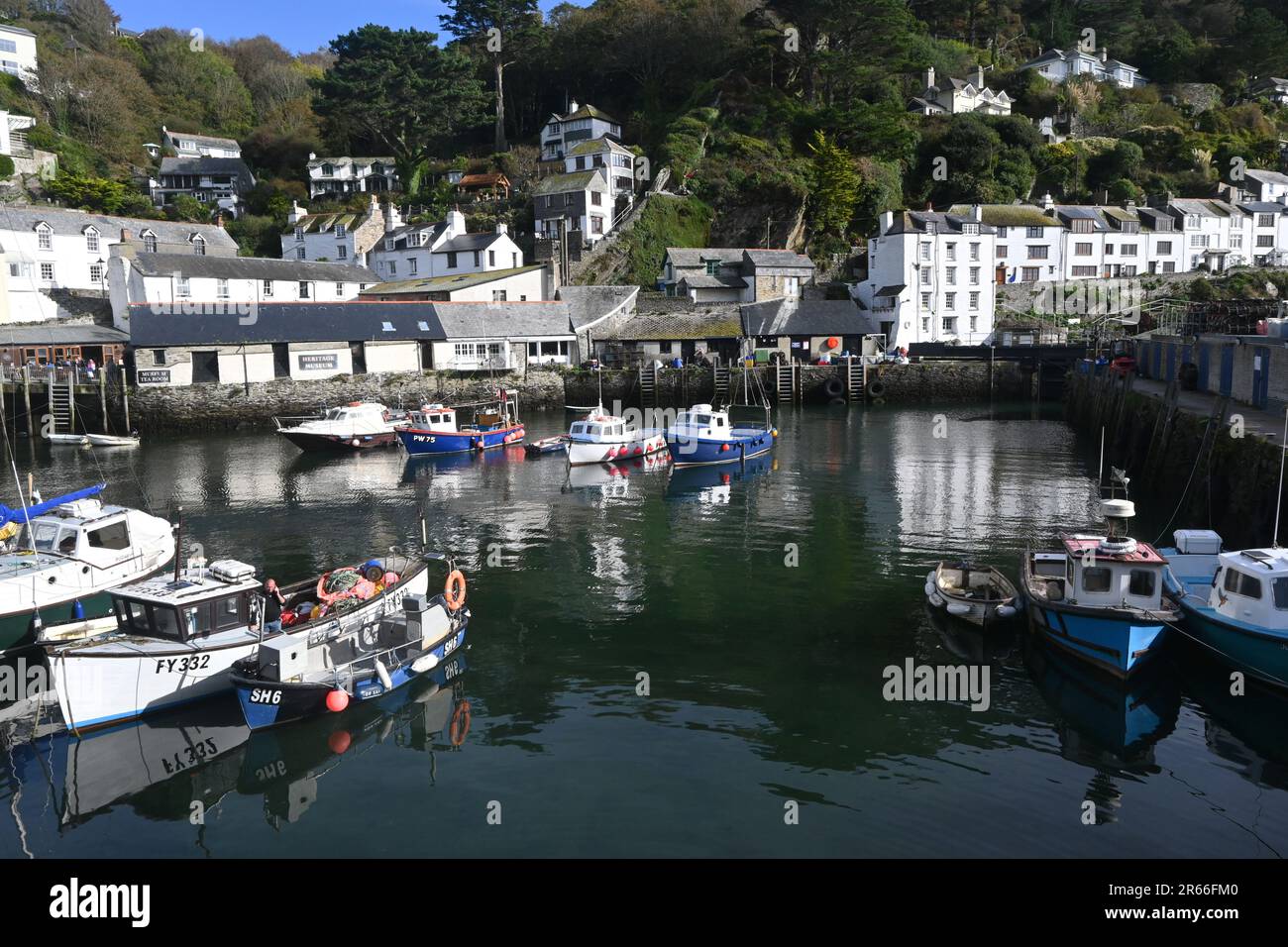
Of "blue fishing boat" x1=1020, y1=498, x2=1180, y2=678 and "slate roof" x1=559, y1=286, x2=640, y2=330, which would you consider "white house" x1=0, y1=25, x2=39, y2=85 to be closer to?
"slate roof" x1=559, y1=286, x2=640, y2=330

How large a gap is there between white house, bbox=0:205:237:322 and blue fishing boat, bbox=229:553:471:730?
61.3 m

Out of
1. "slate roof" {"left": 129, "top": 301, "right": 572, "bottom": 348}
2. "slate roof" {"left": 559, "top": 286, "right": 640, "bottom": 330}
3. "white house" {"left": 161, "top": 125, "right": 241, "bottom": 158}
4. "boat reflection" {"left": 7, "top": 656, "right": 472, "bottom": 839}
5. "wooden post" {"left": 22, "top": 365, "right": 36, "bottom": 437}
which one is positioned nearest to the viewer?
"boat reflection" {"left": 7, "top": 656, "right": 472, "bottom": 839}

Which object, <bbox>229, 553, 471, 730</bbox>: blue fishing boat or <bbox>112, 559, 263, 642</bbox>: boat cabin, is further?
<bbox>112, 559, 263, 642</bbox>: boat cabin

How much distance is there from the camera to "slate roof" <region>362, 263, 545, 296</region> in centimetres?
7087

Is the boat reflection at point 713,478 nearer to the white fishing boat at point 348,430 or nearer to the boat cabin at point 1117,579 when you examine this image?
the white fishing boat at point 348,430

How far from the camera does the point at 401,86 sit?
90625 millimetres

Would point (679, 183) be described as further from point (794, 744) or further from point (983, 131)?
point (794, 744)

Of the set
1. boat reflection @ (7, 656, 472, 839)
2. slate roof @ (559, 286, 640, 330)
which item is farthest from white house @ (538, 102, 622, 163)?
boat reflection @ (7, 656, 472, 839)

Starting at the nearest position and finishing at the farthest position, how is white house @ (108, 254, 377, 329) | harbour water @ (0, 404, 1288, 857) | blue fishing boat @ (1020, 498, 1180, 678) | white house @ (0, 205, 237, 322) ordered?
1. harbour water @ (0, 404, 1288, 857)
2. blue fishing boat @ (1020, 498, 1180, 678)
3. white house @ (108, 254, 377, 329)
4. white house @ (0, 205, 237, 322)

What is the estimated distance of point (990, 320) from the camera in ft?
246

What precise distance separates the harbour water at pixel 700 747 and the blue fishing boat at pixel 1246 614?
0.54 metres

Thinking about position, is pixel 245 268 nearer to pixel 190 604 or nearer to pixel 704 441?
pixel 704 441
